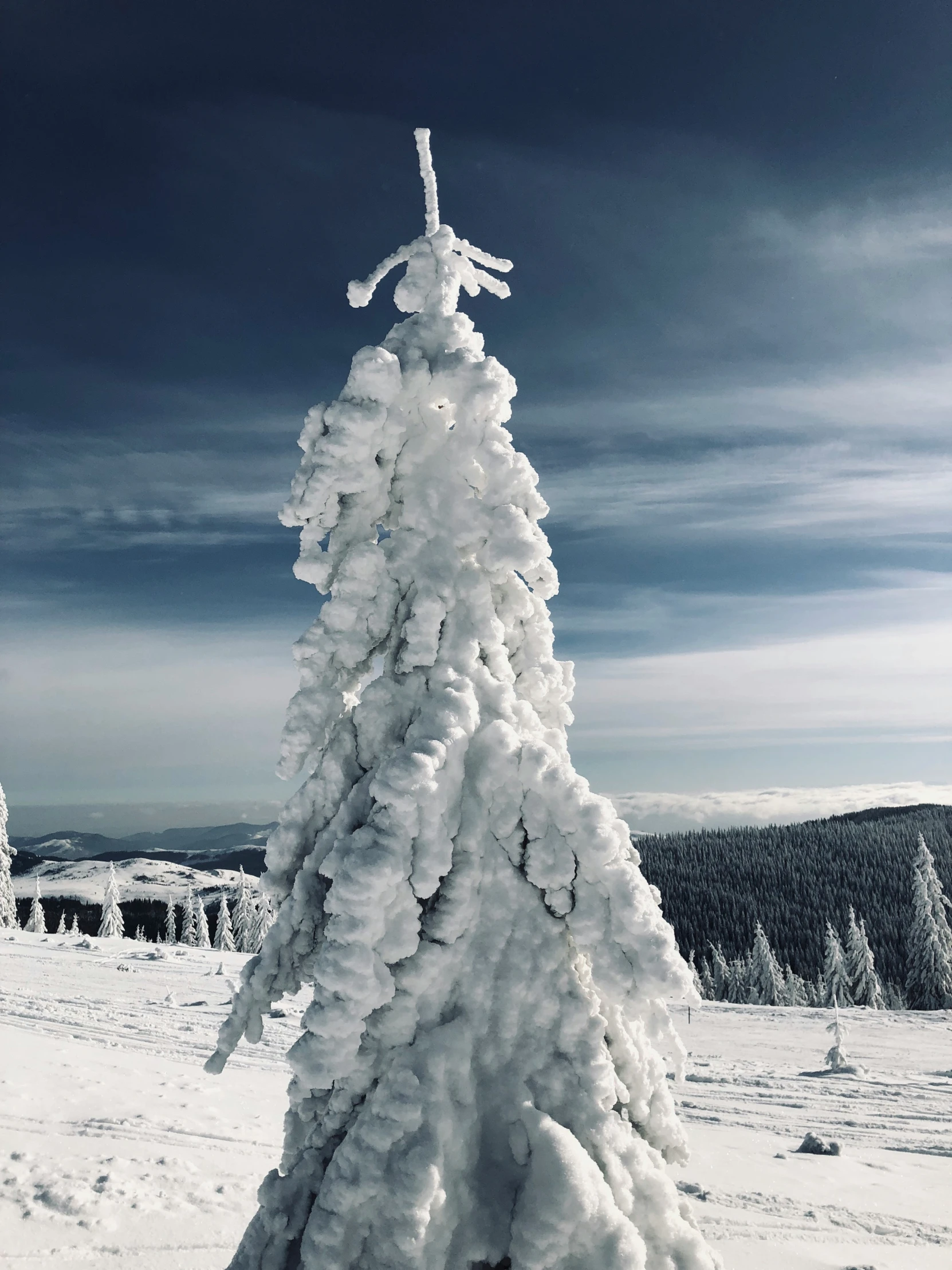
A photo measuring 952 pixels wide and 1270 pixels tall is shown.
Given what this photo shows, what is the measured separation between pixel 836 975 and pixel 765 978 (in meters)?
7.20

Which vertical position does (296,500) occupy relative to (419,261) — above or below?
below

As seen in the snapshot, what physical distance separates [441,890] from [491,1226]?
1.84 metres

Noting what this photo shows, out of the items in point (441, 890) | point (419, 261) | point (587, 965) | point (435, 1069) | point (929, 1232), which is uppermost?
point (419, 261)

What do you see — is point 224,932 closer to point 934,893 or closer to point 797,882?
point 934,893

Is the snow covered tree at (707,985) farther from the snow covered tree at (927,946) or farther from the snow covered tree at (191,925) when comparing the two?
the snow covered tree at (191,925)

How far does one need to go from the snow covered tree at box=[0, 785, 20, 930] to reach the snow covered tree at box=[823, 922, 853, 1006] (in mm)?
52333

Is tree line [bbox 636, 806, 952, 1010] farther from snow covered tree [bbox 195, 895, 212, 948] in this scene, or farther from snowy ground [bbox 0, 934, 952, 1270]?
snow covered tree [bbox 195, 895, 212, 948]

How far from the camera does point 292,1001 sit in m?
25.8

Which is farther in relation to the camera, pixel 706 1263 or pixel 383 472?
pixel 383 472

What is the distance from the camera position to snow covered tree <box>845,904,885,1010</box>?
50969 mm

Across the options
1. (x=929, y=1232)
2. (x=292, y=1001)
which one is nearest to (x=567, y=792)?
(x=929, y=1232)

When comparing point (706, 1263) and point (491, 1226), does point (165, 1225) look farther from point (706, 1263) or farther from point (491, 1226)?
point (706, 1263)

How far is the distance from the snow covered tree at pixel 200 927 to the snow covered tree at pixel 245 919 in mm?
2969

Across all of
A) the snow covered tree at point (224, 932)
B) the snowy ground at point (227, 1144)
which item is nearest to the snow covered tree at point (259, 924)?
the snow covered tree at point (224, 932)
